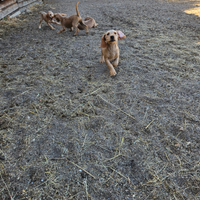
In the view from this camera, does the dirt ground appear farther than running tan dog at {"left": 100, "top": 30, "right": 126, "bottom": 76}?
No

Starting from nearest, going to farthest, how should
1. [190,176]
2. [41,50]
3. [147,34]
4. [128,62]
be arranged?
1. [190,176]
2. [128,62]
3. [41,50]
4. [147,34]

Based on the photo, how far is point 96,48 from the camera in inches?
171

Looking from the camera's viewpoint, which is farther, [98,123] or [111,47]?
[111,47]

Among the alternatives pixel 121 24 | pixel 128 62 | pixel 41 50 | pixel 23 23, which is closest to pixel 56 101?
pixel 128 62

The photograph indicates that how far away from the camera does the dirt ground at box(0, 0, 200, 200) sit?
1646mm

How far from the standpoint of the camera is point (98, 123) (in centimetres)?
227

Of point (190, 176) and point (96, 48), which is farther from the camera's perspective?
point (96, 48)

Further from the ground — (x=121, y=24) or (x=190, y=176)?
(x=121, y=24)

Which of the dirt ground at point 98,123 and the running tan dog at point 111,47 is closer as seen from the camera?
the dirt ground at point 98,123

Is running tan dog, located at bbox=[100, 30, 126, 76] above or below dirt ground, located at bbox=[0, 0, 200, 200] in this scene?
above

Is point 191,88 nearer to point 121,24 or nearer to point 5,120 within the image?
point 5,120

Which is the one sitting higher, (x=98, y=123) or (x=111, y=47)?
(x=111, y=47)

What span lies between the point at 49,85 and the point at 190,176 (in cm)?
251

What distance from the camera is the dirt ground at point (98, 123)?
1646mm
